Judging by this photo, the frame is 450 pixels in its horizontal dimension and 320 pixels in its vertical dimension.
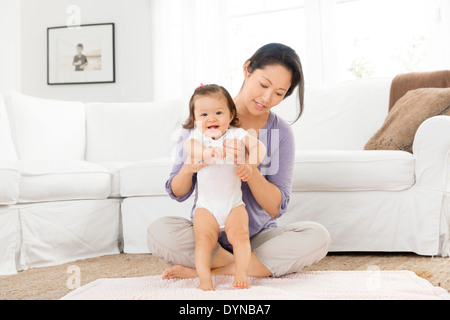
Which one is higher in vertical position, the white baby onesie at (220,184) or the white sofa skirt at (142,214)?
the white baby onesie at (220,184)

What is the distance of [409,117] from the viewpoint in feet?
6.81

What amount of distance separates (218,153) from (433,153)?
3.57 ft

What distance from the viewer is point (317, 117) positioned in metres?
2.56

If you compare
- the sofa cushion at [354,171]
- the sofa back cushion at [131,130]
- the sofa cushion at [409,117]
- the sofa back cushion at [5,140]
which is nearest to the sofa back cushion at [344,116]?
the sofa cushion at [409,117]

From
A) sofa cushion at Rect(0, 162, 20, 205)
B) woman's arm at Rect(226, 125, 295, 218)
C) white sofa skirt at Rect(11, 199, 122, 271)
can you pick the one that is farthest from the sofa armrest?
sofa cushion at Rect(0, 162, 20, 205)

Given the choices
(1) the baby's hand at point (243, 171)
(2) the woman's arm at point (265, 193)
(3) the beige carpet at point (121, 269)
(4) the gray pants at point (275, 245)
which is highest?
(1) the baby's hand at point (243, 171)

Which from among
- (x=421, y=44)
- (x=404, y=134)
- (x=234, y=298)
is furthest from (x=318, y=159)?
(x=421, y=44)

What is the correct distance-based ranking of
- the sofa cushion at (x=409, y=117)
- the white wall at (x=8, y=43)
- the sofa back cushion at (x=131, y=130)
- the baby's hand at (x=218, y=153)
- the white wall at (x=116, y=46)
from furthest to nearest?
the white wall at (x=116, y=46), the white wall at (x=8, y=43), the sofa back cushion at (x=131, y=130), the sofa cushion at (x=409, y=117), the baby's hand at (x=218, y=153)

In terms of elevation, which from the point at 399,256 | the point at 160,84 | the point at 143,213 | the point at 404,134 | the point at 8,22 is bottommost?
the point at 399,256

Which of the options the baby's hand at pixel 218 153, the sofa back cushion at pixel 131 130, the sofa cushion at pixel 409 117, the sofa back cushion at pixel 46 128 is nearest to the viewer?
the baby's hand at pixel 218 153

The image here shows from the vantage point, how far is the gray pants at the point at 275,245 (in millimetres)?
1329

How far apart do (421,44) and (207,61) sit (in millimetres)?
1763

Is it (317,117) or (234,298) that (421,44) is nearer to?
(317,117)

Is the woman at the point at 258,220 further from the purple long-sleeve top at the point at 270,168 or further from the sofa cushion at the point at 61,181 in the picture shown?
the sofa cushion at the point at 61,181
